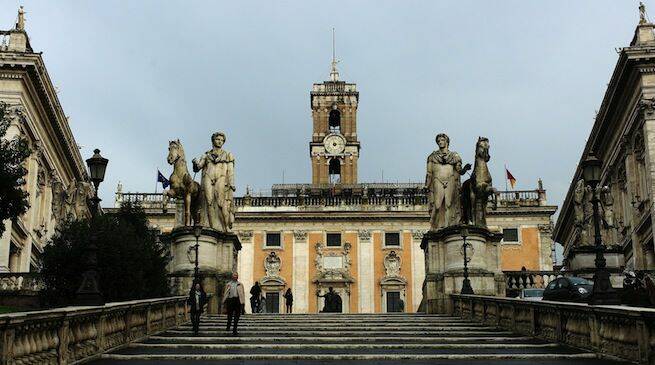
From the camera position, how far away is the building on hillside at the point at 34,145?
38.2 metres

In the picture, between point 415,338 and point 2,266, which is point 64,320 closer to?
point 415,338

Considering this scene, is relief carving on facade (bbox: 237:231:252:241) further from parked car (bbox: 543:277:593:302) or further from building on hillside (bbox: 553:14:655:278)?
parked car (bbox: 543:277:593:302)

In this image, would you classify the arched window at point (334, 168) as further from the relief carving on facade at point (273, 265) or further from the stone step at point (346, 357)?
the stone step at point (346, 357)

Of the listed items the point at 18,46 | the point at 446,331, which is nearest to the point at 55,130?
the point at 18,46

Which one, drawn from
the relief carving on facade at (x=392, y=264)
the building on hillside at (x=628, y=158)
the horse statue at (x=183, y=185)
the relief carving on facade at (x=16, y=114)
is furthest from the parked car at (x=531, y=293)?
the relief carving on facade at (x=392, y=264)

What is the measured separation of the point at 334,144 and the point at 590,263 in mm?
49899

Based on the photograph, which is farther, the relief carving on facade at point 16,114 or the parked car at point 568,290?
the relief carving on facade at point 16,114

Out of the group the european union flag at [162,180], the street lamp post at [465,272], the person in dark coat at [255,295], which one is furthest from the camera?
the european union flag at [162,180]

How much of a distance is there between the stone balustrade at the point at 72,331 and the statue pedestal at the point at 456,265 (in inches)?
360

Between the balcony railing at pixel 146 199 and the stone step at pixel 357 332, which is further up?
the balcony railing at pixel 146 199

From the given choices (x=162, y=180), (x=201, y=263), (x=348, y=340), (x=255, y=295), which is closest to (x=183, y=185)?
(x=201, y=263)

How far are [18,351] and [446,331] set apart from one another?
991 cm

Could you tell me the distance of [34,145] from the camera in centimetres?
4272

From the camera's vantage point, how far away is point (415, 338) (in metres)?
15.3
